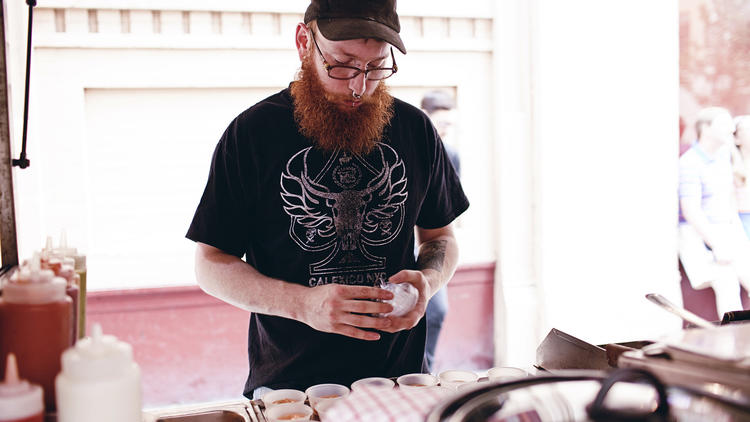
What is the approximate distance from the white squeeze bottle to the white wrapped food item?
860 millimetres

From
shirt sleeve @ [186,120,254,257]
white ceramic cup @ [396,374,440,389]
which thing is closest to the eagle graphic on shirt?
shirt sleeve @ [186,120,254,257]

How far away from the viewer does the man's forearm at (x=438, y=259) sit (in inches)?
83.4

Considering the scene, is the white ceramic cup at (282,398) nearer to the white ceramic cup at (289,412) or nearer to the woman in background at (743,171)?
the white ceramic cup at (289,412)

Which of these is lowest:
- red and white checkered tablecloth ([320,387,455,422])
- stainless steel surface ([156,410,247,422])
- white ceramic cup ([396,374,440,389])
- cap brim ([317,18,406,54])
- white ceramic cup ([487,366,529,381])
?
stainless steel surface ([156,410,247,422])

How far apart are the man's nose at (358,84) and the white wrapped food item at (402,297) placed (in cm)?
62

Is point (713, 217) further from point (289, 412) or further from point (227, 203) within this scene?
point (289, 412)

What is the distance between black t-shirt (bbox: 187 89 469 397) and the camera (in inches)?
75.6

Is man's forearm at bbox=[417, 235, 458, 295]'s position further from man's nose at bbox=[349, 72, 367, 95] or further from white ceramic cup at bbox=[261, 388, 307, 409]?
white ceramic cup at bbox=[261, 388, 307, 409]

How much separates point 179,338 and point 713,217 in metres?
4.10

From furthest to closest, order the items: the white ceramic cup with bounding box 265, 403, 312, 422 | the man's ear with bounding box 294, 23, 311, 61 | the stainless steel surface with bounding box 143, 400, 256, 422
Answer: the man's ear with bounding box 294, 23, 311, 61, the stainless steel surface with bounding box 143, 400, 256, 422, the white ceramic cup with bounding box 265, 403, 312, 422

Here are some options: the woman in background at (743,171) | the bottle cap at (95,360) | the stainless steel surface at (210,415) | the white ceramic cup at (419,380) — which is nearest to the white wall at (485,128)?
the woman in background at (743,171)

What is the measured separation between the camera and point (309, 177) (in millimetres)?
1983

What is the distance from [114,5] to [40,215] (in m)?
1.44

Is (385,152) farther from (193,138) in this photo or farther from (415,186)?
(193,138)
